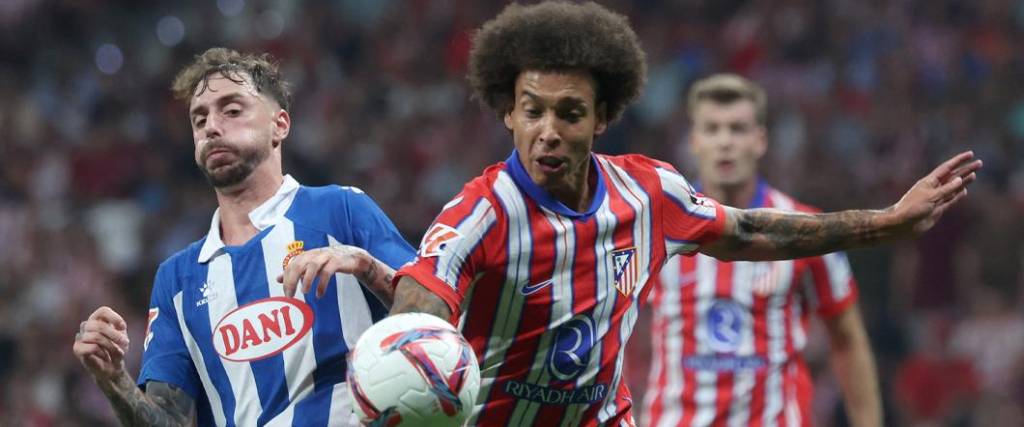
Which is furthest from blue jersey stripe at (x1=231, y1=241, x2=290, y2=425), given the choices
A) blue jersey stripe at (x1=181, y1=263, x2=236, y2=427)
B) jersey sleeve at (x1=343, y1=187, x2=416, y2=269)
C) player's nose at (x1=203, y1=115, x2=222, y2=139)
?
player's nose at (x1=203, y1=115, x2=222, y2=139)

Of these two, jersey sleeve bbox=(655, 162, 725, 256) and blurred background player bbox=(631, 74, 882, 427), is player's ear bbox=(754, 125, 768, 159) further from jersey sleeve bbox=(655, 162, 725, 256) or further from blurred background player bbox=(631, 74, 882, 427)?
jersey sleeve bbox=(655, 162, 725, 256)

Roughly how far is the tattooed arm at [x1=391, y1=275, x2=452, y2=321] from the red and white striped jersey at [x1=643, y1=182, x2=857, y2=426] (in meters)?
2.79

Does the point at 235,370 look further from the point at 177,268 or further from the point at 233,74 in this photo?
the point at 233,74

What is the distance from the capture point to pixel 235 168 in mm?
4648

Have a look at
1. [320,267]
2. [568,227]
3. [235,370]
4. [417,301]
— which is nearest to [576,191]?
[568,227]

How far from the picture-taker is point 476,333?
13.7ft

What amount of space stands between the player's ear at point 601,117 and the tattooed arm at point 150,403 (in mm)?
1528

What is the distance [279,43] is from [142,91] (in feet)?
4.22

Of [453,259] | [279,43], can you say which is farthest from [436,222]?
[279,43]

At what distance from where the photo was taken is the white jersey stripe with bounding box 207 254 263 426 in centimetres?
446

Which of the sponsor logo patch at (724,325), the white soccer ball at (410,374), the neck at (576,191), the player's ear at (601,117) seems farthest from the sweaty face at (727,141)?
the white soccer ball at (410,374)

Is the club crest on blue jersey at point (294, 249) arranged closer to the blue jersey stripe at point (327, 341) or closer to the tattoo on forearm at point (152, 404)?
the blue jersey stripe at point (327, 341)

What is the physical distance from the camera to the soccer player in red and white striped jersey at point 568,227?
4125mm

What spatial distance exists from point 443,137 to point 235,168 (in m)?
7.52
